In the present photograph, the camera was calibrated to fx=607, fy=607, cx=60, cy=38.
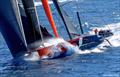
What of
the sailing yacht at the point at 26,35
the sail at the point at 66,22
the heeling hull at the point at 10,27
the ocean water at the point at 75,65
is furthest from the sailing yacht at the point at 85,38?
the heeling hull at the point at 10,27

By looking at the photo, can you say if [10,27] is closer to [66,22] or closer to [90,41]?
[90,41]

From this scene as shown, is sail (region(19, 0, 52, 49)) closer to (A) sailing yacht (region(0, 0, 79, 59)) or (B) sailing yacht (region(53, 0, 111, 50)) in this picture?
(A) sailing yacht (region(0, 0, 79, 59))

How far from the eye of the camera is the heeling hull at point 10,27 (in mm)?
71125

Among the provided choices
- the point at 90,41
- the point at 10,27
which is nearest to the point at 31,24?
the point at 10,27

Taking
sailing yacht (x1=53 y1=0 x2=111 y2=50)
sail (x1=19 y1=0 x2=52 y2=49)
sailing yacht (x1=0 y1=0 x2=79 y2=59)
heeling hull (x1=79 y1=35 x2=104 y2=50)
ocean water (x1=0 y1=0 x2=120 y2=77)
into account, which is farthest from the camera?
heeling hull (x1=79 y1=35 x2=104 y2=50)

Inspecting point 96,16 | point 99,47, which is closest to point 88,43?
point 99,47

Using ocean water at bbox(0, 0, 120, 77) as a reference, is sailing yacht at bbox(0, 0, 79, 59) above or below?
above

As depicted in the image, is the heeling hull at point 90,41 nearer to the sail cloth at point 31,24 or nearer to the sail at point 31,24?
the sail at point 31,24

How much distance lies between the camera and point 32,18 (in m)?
75.3

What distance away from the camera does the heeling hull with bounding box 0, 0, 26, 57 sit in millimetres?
71125

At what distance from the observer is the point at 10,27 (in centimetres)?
7169

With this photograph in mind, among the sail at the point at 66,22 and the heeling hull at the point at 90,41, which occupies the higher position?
the sail at the point at 66,22

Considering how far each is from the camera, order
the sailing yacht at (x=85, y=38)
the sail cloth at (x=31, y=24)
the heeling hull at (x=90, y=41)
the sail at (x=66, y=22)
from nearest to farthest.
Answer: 1. the sail cloth at (x=31, y=24)
2. the sailing yacht at (x=85, y=38)
3. the heeling hull at (x=90, y=41)
4. the sail at (x=66, y=22)

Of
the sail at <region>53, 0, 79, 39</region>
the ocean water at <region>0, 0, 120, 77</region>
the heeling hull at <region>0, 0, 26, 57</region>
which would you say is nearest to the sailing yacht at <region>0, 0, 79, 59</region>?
the heeling hull at <region>0, 0, 26, 57</region>
